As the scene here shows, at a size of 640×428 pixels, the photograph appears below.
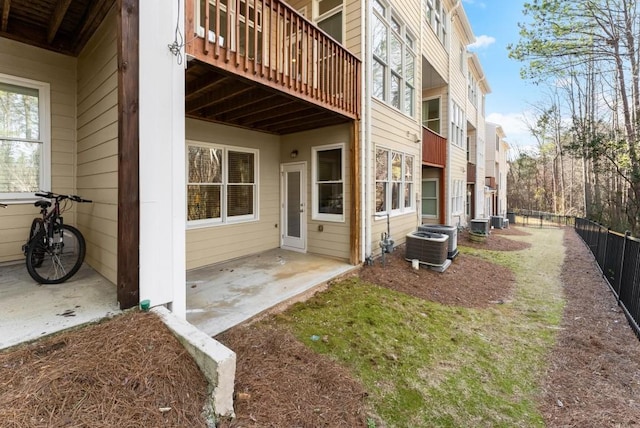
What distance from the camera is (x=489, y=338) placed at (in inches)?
153

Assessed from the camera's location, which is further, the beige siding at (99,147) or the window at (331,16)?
the window at (331,16)

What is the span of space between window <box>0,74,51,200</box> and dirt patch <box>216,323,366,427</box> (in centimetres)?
356

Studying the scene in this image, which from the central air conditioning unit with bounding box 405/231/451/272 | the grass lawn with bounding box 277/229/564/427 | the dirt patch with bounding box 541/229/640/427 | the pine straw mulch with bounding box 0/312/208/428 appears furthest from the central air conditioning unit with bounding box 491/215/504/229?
the pine straw mulch with bounding box 0/312/208/428

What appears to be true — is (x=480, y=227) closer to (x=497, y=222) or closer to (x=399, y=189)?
(x=399, y=189)

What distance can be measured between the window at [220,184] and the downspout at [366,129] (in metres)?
2.49

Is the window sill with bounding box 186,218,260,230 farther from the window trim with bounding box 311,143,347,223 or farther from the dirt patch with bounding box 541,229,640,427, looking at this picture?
the dirt patch with bounding box 541,229,640,427

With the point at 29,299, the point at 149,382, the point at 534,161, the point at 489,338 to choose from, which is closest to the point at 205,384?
the point at 149,382

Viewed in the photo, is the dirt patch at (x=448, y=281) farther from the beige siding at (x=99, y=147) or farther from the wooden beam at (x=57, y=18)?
the wooden beam at (x=57, y=18)

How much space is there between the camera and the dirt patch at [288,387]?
223 centimetres

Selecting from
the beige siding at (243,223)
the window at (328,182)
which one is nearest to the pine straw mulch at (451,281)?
the window at (328,182)

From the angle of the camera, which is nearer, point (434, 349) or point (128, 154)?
point (128, 154)

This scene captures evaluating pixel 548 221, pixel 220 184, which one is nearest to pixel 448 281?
pixel 220 184

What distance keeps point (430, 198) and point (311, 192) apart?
6.82 meters

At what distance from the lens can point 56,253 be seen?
11.4 feet
